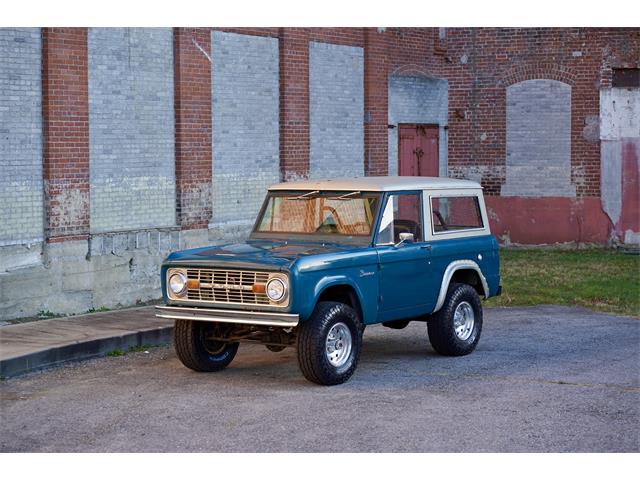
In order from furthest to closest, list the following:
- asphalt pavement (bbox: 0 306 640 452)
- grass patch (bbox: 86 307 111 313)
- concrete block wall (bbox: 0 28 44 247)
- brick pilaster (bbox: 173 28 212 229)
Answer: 1. brick pilaster (bbox: 173 28 212 229)
2. grass patch (bbox: 86 307 111 313)
3. concrete block wall (bbox: 0 28 44 247)
4. asphalt pavement (bbox: 0 306 640 452)

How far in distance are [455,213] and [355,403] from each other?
11.5 ft

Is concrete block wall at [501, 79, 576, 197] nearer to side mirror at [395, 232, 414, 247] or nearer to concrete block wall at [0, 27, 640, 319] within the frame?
concrete block wall at [0, 27, 640, 319]

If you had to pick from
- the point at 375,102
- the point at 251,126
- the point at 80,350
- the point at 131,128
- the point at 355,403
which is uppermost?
the point at 375,102

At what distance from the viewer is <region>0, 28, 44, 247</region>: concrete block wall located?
45.7 ft

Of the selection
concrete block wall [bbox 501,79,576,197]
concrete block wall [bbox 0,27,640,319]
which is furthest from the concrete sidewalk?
concrete block wall [bbox 501,79,576,197]

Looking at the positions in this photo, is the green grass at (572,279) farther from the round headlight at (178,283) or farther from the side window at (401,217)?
the round headlight at (178,283)

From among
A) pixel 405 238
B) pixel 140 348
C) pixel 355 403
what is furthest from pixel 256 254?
pixel 140 348

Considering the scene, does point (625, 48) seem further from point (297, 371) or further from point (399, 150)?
point (297, 371)

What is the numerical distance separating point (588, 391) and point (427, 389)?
1443 millimetres

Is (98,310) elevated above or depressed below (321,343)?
below

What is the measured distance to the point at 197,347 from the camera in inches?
430

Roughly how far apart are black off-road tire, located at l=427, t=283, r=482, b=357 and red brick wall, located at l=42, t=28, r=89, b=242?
213 inches

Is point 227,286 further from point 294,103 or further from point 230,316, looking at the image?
point 294,103

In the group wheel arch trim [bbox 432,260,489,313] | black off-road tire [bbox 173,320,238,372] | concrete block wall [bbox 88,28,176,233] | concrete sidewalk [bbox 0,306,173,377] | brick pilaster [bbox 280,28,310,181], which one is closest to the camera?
black off-road tire [bbox 173,320,238,372]
